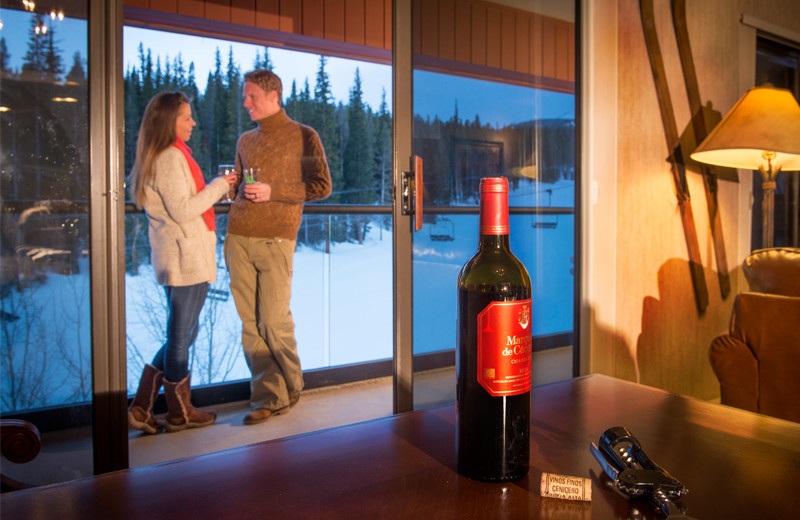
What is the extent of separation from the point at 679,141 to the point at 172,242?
2.67 metres

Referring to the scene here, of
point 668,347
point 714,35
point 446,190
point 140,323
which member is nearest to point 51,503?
point 446,190

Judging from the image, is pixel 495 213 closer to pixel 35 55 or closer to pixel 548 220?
pixel 35 55

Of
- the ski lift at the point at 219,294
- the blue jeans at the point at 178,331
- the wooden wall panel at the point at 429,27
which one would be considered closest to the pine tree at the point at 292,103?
the ski lift at the point at 219,294

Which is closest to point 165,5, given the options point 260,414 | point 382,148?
point 382,148

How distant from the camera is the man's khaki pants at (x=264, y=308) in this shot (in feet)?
9.08

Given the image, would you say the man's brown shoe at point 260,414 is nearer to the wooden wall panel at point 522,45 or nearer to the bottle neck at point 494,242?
the wooden wall panel at point 522,45

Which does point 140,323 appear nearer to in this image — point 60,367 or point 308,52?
point 60,367

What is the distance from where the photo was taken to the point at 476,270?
1.83 feet

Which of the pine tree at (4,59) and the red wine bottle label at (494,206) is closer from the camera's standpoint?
the red wine bottle label at (494,206)

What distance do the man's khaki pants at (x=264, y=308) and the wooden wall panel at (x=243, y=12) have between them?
4.30 feet

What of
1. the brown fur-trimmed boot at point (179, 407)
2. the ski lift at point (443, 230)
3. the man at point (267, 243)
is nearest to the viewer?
the ski lift at point (443, 230)

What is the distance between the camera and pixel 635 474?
0.50m

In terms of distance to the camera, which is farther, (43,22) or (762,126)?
(762,126)

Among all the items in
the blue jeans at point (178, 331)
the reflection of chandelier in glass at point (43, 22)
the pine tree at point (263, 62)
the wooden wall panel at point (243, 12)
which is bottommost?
the blue jeans at point (178, 331)
